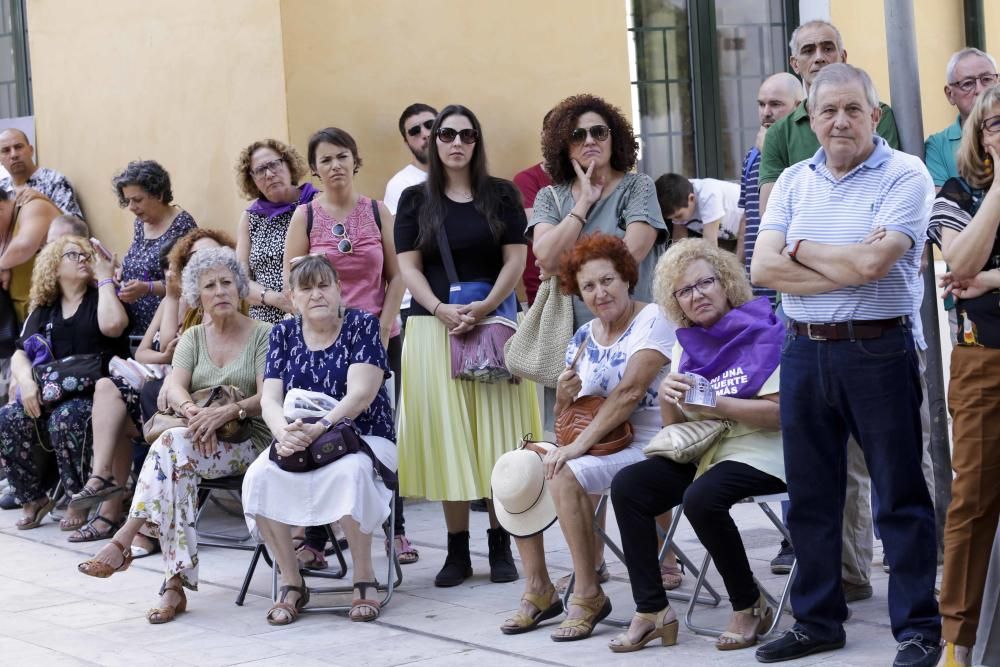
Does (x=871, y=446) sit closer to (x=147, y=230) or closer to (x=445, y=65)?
(x=445, y=65)

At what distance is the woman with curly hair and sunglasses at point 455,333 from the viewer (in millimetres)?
6562

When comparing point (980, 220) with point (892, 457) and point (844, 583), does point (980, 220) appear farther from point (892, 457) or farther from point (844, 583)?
point (844, 583)

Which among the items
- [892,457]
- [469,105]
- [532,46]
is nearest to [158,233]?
[469,105]

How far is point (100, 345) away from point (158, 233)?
0.75m

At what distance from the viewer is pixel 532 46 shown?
9.35 meters

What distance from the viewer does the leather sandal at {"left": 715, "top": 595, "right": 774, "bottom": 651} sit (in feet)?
16.5

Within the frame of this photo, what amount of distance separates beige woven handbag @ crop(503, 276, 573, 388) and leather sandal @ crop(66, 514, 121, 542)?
128 inches

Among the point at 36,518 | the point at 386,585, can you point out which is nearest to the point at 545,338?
the point at 386,585

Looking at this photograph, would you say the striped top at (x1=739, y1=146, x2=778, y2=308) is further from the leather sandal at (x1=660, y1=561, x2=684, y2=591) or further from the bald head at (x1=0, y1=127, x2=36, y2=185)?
the bald head at (x1=0, y1=127, x2=36, y2=185)

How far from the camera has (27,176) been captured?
10172mm

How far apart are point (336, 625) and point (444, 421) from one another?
1117 millimetres

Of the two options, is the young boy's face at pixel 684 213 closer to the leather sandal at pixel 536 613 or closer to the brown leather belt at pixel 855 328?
the leather sandal at pixel 536 613

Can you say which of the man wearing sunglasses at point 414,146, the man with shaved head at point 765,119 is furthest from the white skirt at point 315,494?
the man wearing sunglasses at point 414,146

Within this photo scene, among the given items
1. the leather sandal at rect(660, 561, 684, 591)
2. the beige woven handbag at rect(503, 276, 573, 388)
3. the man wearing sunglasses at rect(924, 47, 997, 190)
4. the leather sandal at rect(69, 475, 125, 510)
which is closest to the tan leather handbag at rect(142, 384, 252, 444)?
the leather sandal at rect(69, 475, 125, 510)
